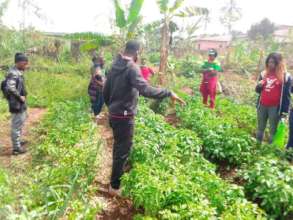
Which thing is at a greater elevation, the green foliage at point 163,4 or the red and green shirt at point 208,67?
the green foliage at point 163,4

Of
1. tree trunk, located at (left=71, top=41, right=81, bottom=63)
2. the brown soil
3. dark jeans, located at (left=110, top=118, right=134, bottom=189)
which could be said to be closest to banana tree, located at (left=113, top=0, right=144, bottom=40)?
the brown soil

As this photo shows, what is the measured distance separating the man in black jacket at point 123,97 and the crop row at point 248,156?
1442 millimetres

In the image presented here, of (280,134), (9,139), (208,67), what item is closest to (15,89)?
(9,139)

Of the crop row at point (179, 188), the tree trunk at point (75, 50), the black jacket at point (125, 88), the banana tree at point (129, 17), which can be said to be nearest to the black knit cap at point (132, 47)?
the black jacket at point (125, 88)

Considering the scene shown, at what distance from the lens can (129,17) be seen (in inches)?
364

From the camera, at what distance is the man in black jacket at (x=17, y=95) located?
5.58 meters

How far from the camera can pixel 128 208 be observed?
411 cm

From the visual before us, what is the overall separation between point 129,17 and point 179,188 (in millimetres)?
6723

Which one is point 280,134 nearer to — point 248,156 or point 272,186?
point 248,156

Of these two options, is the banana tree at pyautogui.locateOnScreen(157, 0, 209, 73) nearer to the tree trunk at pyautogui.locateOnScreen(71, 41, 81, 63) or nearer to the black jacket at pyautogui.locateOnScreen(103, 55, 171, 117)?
the black jacket at pyautogui.locateOnScreen(103, 55, 171, 117)

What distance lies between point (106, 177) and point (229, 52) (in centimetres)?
1659

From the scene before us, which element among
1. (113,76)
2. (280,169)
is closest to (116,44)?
(113,76)

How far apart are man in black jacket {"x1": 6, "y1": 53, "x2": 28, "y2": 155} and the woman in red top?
13.5 ft

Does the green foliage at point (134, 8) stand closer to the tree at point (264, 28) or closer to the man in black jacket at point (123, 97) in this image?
the man in black jacket at point (123, 97)
